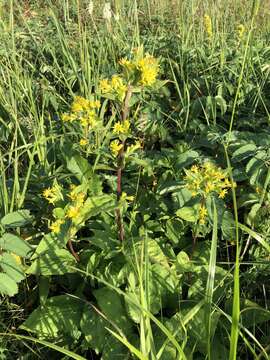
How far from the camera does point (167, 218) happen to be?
1.51 m

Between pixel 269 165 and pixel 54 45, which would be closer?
pixel 269 165

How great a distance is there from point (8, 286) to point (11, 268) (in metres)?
0.06

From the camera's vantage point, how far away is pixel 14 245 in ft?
4.22

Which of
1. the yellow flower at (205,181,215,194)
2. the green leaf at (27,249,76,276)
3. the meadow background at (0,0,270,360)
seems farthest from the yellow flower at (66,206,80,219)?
the yellow flower at (205,181,215,194)

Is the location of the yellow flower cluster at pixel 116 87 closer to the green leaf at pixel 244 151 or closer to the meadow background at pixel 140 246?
the meadow background at pixel 140 246

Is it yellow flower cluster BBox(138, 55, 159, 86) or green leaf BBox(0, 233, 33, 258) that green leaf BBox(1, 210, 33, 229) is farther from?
yellow flower cluster BBox(138, 55, 159, 86)

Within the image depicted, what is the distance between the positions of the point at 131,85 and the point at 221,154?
646 millimetres

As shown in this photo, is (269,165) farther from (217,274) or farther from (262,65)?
(262,65)

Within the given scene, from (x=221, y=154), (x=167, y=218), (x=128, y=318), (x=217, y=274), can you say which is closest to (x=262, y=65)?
(x=221, y=154)

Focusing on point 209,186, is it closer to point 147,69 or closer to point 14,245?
point 147,69

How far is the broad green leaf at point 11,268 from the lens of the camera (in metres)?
1.23

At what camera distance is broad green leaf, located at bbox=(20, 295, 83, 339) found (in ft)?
4.17

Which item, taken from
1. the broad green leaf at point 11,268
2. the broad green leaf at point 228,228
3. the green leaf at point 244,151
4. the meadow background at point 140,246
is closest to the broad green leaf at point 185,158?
the meadow background at point 140,246

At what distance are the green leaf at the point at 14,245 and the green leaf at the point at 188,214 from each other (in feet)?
1.55
